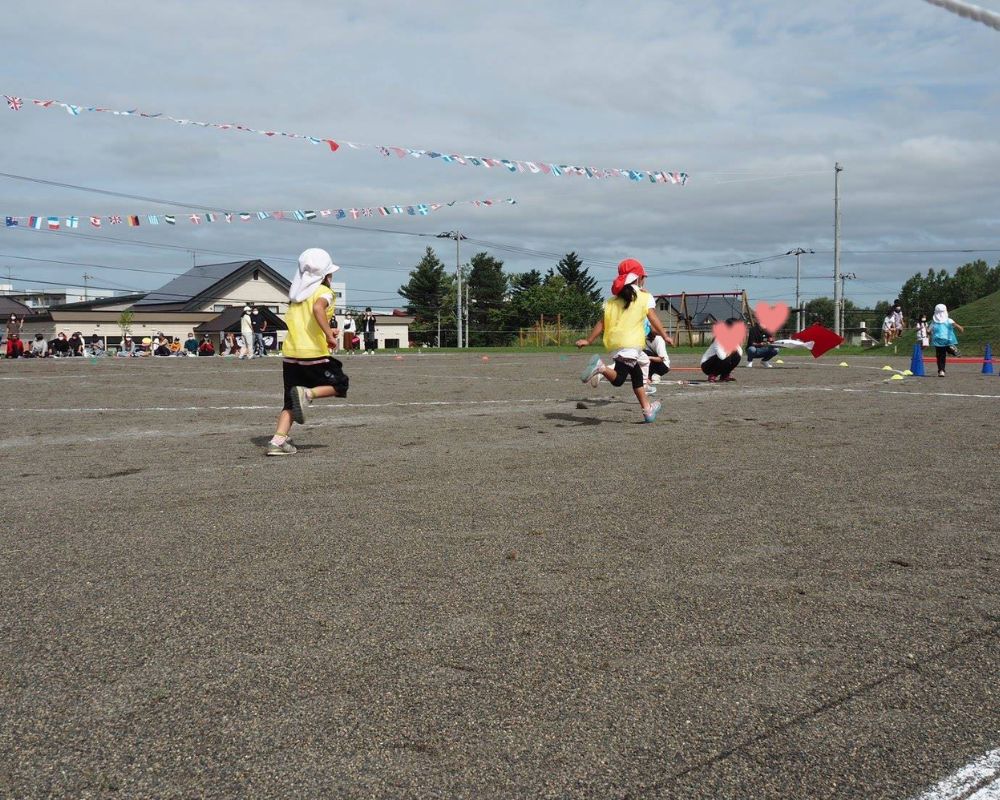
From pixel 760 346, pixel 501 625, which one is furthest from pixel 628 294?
pixel 760 346

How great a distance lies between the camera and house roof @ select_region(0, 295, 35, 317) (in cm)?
7700

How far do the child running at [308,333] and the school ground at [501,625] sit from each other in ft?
2.97

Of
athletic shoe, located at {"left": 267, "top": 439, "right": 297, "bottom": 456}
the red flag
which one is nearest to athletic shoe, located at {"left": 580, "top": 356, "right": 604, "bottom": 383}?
athletic shoe, located at {"left": 267, "top": 439, "right": 297, "bottom": 456}

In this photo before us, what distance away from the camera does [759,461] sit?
24.2 feet

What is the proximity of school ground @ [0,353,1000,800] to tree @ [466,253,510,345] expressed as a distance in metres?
114

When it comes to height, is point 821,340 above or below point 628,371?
above

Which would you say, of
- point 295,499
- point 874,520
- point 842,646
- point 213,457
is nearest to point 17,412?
point 213,457

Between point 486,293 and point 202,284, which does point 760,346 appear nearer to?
point 202,284

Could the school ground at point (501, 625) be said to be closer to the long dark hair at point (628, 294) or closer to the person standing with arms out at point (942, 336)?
the long dark hair at point (628, 294)

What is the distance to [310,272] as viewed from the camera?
8500 mm
